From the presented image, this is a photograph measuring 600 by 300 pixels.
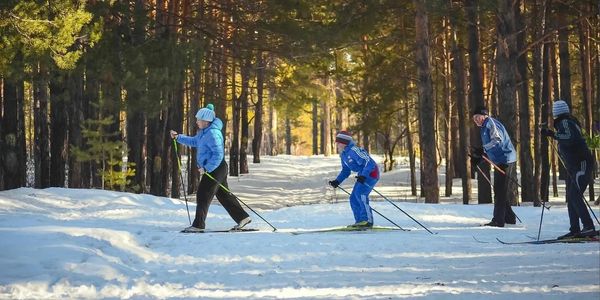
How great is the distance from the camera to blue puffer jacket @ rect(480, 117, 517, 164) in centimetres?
1114

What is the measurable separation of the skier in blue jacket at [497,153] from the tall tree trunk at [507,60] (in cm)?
497

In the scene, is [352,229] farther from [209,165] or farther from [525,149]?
[525,149]

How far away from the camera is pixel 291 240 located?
380 inches

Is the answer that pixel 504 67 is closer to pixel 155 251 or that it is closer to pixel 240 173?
pixel 155 251

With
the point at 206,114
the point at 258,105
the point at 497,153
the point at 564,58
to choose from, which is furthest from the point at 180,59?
the point at 258,105

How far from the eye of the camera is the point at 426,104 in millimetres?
18406

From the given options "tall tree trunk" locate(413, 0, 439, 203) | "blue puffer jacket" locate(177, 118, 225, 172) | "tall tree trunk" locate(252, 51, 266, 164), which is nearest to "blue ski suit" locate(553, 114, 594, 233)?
"blue puffer jacket" locate(177, 118, 225, 172)

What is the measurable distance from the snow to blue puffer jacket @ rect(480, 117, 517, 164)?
116cm

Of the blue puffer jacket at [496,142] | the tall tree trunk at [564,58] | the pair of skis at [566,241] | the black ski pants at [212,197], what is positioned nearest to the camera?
the pair of skis at [566,241]

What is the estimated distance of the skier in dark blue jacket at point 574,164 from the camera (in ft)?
31.3

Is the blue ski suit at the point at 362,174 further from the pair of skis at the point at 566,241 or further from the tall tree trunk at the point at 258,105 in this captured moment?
the tall tree trunk at the point at 258,105

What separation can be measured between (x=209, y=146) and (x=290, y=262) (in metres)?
3.68

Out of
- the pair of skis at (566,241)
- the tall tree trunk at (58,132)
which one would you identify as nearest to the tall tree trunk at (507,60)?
the pair of skis at (566,241)

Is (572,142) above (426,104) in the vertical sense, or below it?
below
